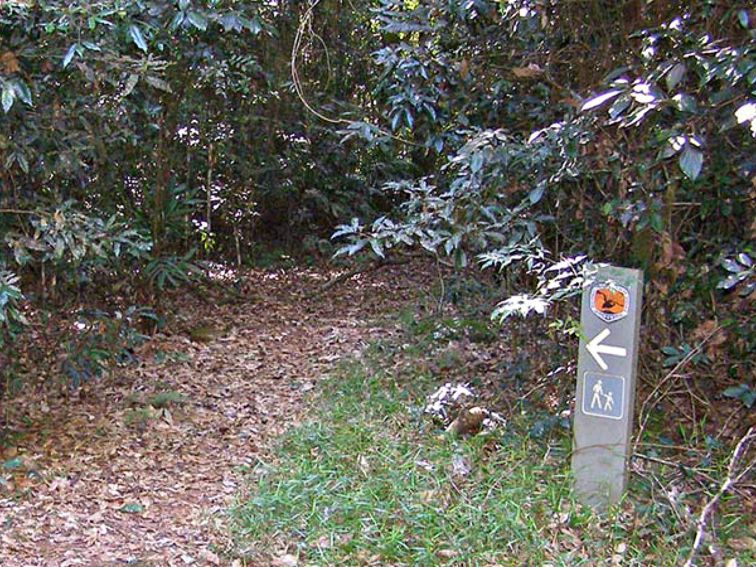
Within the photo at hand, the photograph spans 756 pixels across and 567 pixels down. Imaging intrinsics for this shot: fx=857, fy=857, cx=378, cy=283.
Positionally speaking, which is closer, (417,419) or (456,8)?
(456,8)

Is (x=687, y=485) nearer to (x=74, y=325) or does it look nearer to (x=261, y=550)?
(x=261, y=550)

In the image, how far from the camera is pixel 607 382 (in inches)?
140

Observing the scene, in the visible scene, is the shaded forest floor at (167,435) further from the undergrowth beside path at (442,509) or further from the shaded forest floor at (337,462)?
the undergrowth beside path at (442,509)

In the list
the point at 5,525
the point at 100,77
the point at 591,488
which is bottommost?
the point at 5,525

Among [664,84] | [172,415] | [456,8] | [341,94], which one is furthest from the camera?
[341,94]

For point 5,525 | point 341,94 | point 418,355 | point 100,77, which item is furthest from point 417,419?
point 341,94

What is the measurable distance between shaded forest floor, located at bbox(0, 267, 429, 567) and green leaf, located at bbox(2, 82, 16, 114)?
1.78 m

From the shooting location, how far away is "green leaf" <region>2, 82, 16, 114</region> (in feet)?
11.6

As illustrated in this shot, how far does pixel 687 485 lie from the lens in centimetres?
375

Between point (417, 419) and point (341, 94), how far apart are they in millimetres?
4711

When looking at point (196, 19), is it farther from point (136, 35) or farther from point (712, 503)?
point (712, 503)

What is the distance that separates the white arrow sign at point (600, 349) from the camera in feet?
11.6

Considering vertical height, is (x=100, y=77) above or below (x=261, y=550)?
above

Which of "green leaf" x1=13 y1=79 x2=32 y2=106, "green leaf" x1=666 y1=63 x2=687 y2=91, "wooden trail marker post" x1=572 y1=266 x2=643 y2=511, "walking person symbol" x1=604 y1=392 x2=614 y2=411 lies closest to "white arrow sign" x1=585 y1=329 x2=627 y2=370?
"wooden trail marker post" x1=572 y1=266 x2=643 y2=511
